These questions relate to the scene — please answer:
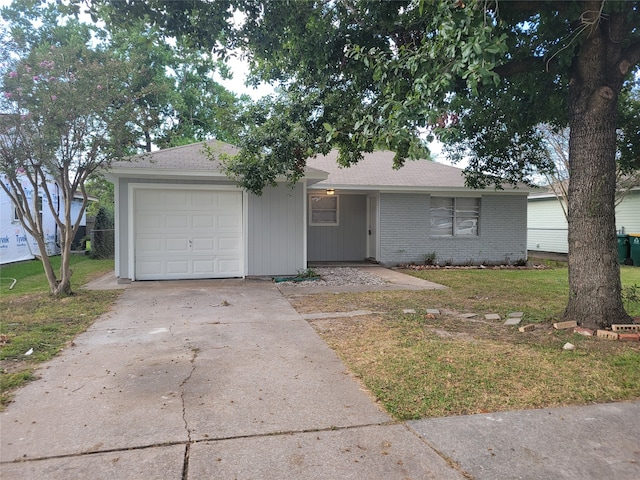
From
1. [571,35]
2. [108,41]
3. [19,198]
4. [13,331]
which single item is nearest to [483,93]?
[571,35]

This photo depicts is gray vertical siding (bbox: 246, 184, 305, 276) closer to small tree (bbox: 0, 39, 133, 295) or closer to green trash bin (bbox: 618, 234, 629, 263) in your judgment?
small tree (bbox: 0, 39, 133, 295)

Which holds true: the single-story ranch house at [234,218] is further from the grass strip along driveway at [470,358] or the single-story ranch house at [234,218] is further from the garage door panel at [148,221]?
the grass strip along driveway at [470,358]

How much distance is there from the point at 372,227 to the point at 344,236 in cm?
107

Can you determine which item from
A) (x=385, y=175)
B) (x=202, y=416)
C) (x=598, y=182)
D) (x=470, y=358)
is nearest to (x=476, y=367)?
(x=470, y=358)

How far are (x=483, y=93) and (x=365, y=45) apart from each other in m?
2.29

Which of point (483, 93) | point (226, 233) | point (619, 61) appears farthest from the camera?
point (226, 233)

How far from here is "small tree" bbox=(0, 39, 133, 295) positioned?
736cm

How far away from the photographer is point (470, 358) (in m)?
4.83

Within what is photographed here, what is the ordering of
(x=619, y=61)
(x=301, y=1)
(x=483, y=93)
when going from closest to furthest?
(x=619, y=61), (x=301, y=1), (x=483, y=93)

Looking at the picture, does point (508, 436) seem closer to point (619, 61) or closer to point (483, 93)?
point (619, 61)

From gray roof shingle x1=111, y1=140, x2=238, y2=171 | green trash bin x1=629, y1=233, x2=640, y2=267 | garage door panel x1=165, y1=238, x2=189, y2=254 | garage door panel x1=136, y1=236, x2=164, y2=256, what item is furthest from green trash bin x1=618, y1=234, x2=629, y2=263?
garage door panel x1=136, y1=236, x2=164, y2=256

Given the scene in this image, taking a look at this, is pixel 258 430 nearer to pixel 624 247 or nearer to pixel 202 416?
pixel 202 416

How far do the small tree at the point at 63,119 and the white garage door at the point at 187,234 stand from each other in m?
2.00

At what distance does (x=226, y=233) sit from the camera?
10.9m
